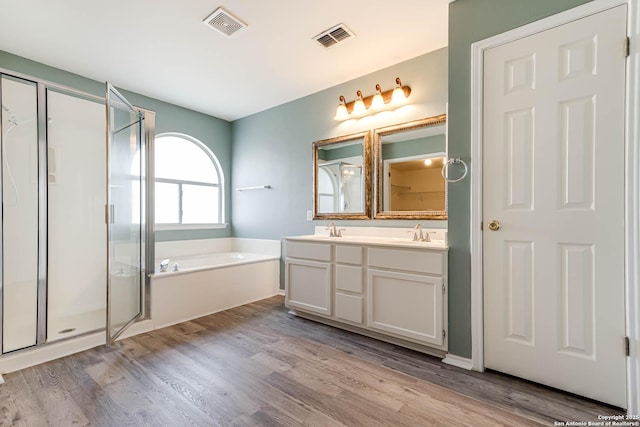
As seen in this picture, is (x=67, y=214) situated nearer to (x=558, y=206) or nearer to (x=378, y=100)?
(x=378, y=100)

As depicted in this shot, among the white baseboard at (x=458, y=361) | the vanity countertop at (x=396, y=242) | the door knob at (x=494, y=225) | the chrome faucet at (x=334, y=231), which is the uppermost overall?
the door knob at (x=494, y=225)

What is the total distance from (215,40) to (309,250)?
Answer: 6.58 ft

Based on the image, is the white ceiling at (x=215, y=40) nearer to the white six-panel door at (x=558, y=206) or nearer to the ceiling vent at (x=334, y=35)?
the ceiling vent at (x=334, y=35)

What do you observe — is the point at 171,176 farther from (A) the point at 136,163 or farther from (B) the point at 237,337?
(B) the point at 237,337

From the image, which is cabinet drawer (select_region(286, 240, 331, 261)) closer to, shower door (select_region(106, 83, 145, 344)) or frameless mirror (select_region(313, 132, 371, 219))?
frameless mirror (select_region(313, 132, 371, 219))

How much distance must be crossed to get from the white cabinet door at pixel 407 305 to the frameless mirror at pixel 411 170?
676 millimetres

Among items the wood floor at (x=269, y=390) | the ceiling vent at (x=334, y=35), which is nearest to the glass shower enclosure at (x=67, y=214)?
the wood floor at (x=269, y=390)

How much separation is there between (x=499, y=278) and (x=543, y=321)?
12.3 inches

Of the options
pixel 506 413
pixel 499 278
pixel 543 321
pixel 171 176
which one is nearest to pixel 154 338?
pixel 171 176

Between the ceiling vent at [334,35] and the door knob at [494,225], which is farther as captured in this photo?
the ceiling vent at [334,35]

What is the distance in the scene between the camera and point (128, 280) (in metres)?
2.51

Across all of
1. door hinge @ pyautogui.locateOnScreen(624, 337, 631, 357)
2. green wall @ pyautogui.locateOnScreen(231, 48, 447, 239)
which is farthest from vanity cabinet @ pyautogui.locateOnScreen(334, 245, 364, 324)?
door hinge @ pyautogui.locateOnScreen(624, 337, 631, 357)

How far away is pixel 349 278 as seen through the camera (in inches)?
98.5

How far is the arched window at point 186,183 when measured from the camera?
3801 millimetres
